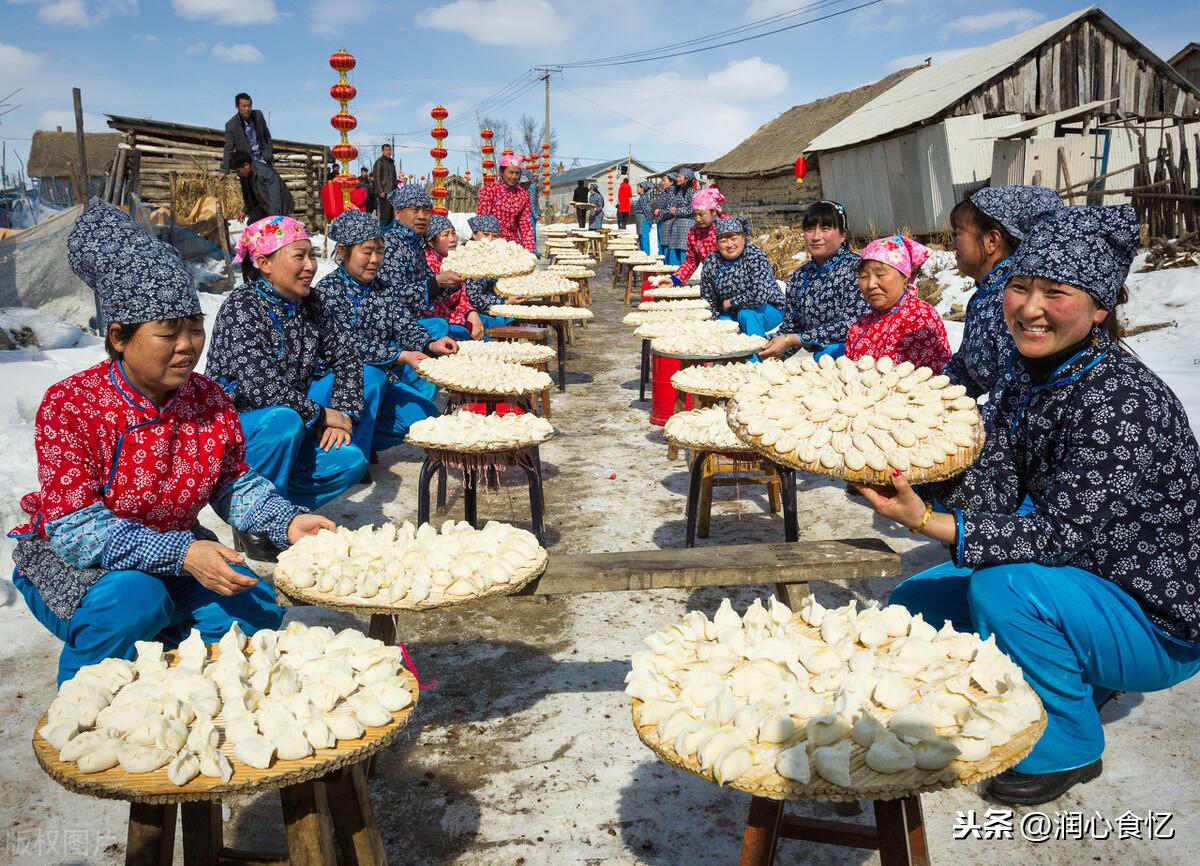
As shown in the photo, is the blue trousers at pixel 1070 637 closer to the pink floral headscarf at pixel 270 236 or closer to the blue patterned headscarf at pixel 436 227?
the pink floral headscarf at pixel 270 236

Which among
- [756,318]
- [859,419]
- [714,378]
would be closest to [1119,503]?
[859,419]

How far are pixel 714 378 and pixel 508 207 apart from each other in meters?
7.03

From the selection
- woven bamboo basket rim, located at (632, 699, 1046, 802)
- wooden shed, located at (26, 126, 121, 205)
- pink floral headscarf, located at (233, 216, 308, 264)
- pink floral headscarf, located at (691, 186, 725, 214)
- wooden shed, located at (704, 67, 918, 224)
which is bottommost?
woven bamboo basket rim, located at (632, 699, 1046, 802)

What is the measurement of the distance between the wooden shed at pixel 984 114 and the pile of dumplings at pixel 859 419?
1369cm

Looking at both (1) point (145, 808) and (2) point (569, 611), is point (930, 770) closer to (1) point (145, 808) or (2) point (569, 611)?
(1) point (145, 808)

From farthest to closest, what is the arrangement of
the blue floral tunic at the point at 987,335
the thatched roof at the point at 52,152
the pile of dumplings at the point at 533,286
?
the thatched roof at the point at 52,152 → the pile of dumplings at the point at 533,286 → the blue floral tunic at the point at 987,335

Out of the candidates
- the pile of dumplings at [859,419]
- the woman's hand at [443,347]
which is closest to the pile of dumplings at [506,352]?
the woman's hand at [443,347]

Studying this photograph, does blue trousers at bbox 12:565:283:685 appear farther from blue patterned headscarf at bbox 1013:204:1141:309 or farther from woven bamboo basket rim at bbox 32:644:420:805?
blue patterned headscarf at bbox 1013:204:1141:309

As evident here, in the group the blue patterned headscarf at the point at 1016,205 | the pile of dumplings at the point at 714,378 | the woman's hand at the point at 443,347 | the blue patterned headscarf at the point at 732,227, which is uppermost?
the blue patterned headscarf at the point at 732,227

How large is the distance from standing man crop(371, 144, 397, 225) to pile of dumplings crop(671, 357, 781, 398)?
43.1 ft

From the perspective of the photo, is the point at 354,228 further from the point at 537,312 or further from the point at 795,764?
the point at 795,764

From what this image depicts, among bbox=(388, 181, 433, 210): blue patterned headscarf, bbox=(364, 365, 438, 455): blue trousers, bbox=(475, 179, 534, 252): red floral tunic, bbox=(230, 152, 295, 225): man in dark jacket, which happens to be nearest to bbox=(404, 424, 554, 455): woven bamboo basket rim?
bbox=(364, 365, 438, 455): blue trousers

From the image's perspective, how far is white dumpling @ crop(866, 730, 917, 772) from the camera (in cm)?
155

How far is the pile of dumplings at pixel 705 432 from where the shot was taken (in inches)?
171
